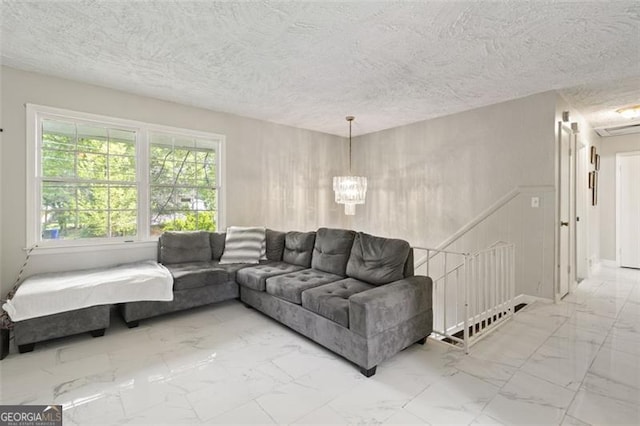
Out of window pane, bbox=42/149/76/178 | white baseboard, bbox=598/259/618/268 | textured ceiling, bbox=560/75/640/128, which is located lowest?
white baseboard, bbox=598/259/618/268

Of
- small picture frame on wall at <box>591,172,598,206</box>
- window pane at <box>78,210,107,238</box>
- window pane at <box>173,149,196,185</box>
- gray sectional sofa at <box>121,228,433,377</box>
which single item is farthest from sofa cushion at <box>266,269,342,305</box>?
small picture frame on wall at <box>591,172,598,206</box>

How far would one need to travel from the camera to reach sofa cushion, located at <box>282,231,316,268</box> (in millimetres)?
3731

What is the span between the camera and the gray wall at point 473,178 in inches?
142

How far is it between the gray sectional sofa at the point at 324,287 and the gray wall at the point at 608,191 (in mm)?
5284

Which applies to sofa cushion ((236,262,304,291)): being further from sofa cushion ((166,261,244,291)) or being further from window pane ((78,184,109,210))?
window pane ((78,184,109,210))

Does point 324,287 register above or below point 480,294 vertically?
above

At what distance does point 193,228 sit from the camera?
4305 mm

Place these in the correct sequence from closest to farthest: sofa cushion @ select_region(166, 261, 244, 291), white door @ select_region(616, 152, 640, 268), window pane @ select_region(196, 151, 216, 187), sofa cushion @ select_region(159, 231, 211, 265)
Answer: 1. sofa cushion @ select_region(166, 261, 244, 291)
2. sofa cushion @ select_region(159, 231, 211, 265)
3. window pane @ select_region(196, 151, 216, 187)
4. white door @ select_region(616, 152, 640, 268)

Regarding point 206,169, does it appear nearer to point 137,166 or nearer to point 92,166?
point 137,166

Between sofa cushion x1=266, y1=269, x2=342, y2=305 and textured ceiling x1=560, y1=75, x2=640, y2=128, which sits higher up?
textured ceiling x1=560, y1=75, x2=640, y2=128

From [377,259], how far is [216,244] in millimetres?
2366

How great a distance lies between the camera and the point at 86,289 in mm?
2650

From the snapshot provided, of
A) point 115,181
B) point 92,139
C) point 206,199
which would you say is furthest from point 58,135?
point 206,199

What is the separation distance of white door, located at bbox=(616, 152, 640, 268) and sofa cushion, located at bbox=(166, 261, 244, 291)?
6.88 meters
